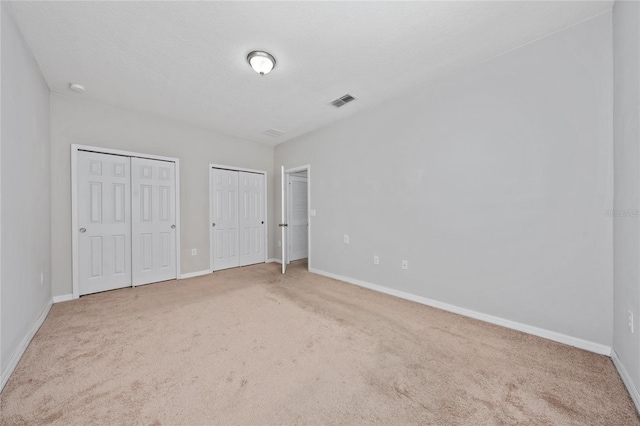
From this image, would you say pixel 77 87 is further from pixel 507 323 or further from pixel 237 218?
pixel 507 323

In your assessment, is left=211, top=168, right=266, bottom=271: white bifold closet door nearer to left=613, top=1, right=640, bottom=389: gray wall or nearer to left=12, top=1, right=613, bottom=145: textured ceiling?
left=12, top=1, right=613, bottom=145: textured ceiling

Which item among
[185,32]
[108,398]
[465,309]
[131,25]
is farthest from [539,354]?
[131,25]

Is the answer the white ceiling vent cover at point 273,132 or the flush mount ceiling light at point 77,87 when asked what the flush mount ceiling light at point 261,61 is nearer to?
the white ceiling vent cover at point 273,132

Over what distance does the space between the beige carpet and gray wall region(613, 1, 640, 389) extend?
32cm

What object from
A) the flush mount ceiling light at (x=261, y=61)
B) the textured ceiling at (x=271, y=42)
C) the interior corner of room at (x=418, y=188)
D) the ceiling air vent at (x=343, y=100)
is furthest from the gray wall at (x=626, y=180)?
the flush mount ceiling light at (x=261, y=61)

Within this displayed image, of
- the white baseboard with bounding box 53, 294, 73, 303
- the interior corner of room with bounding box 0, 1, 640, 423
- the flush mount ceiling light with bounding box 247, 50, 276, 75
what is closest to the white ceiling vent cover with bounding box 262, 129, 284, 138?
the interior corner of room with bounding box 0, 1, 640, 423

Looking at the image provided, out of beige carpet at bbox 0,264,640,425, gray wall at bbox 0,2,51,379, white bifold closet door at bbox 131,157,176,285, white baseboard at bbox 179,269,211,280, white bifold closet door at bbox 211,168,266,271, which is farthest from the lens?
white bifold closet door at bbox 211,168,266,271

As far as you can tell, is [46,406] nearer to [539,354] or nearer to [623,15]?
[539,354]

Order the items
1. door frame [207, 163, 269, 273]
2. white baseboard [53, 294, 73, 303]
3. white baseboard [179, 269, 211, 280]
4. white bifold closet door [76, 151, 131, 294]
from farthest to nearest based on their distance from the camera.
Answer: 1. door frame [207, 163, 269, 273]
2. white baseboard [179, 269, 211, 280]
3. white bifold closet door [76, 151, 131, 294]
4. white baseboard [53, 294, 73, 303]

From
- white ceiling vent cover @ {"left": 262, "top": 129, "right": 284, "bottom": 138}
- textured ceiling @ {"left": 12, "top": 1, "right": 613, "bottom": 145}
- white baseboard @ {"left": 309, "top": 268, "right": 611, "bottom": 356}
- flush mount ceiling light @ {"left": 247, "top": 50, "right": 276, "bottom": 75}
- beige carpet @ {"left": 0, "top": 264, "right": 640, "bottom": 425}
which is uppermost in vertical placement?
textured ceiling @ {"left": 12, "top": 1, "right": 613, "bottom": 145}

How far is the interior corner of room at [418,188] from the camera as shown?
1898 mm

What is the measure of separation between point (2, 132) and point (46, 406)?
192cm

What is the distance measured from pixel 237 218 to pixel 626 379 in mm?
5187

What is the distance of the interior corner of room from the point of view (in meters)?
1.90
